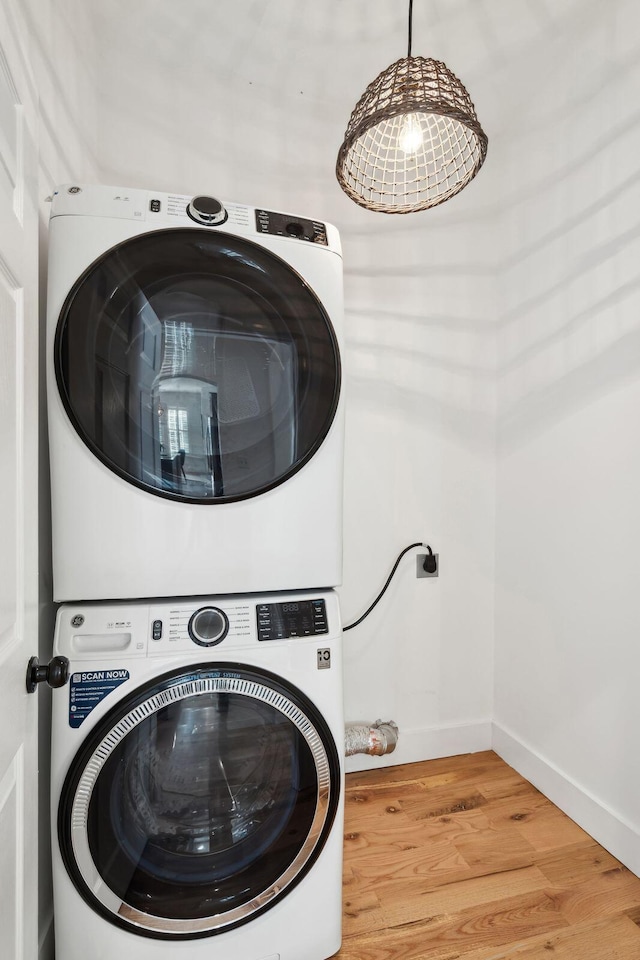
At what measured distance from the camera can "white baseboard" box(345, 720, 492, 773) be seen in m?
1.86

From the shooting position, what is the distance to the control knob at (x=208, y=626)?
1.08 metres

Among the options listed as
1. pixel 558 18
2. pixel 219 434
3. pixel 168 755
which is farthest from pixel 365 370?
pixel 168 755

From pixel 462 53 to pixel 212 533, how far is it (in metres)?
1.79

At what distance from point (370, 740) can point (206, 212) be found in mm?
1579

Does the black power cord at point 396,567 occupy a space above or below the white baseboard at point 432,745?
above

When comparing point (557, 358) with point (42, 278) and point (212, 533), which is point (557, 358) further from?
point (42, 278)

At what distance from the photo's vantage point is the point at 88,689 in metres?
1.02

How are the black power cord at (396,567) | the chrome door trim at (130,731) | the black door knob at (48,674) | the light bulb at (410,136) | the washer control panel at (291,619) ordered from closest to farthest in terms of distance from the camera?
the black door knob at (48,674) < the chrome door trim at (130,731) < the washer control panel at (291,619) < the light bulb at (410,136) < the black power cord at (396,567)

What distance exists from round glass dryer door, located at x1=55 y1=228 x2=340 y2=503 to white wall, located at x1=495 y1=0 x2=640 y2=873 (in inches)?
34.5

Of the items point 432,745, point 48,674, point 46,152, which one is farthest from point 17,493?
point 432,745

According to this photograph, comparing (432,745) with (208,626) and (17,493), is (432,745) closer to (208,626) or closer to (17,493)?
(208,626)

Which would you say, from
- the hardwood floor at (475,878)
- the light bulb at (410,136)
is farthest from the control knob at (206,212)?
the hardwood floor at (475,878)

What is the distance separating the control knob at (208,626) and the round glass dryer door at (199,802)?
2.2 inches

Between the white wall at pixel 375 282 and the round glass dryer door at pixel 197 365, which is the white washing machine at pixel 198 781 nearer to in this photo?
the round glass dryer door at pixel 197 365
